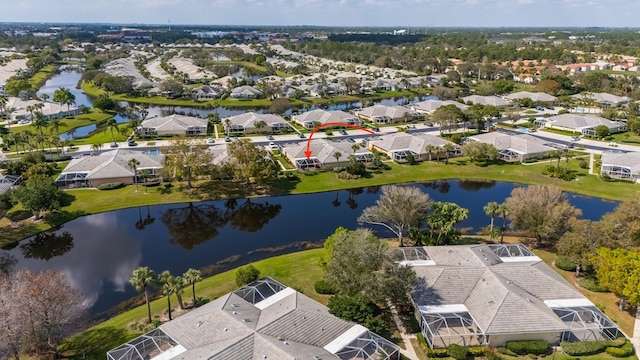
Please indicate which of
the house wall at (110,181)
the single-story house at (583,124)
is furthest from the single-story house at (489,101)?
the house wall at (110,181)

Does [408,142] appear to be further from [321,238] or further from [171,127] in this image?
[171,127]

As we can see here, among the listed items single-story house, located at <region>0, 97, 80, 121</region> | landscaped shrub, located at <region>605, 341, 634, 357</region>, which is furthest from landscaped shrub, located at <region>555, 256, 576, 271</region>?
single-story house, located at <region>0, 97, 80, 121</region>

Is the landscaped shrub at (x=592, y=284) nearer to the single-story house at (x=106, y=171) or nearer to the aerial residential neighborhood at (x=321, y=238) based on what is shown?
the aerial residential neighborhood at (x=321, y=238)

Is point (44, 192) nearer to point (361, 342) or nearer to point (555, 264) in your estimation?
point (361, 342)

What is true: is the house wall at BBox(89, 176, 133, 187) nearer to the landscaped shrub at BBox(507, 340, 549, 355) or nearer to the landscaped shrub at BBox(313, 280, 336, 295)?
the landscaped shrub at BBox(313, 280, 336, 295)

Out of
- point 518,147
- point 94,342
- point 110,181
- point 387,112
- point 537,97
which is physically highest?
point 537,97

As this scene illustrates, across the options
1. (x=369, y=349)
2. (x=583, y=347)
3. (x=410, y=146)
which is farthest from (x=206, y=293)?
(x=410, y=146)
